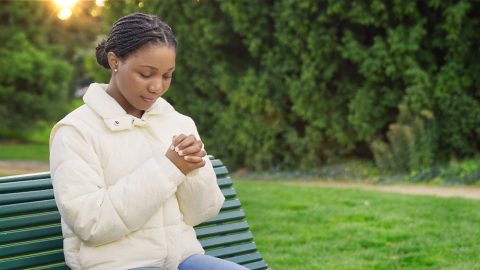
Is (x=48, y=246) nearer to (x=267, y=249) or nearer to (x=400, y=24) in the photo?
(x=267, y=249)

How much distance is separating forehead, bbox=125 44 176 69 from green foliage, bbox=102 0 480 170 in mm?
7954

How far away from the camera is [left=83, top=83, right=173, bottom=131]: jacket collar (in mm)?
2600

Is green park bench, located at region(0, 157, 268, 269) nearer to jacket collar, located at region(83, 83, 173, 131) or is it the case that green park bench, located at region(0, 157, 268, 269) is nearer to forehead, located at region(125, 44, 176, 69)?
jacket collar, located at region(83, 83, 173, 131)

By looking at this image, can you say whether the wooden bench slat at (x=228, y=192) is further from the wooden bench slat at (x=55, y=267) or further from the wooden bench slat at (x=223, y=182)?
the wooden bench slat at (x=55, y=267)

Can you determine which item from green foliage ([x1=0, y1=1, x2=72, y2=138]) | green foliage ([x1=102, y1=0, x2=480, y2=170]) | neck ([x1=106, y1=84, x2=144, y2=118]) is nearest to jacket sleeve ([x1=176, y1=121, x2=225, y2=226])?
neck ([x1=106, y1=84, x2=144, y2=118])

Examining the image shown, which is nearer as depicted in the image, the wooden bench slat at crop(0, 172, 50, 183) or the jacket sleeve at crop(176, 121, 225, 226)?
the jacket sleeve at crop(176, 121, 225, 226)

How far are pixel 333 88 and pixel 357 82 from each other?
41 centimetres

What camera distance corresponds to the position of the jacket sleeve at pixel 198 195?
2.71 meters

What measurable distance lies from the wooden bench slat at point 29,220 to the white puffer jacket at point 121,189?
280mm

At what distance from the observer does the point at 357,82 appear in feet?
37.4

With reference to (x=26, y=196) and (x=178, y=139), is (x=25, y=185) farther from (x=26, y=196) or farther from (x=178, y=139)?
(x=178, y=139)

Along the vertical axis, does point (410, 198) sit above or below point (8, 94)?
below

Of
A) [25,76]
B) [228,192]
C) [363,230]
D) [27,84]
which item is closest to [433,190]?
[363,230]

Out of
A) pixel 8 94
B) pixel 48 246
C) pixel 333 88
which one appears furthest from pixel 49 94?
pixel 48 246
